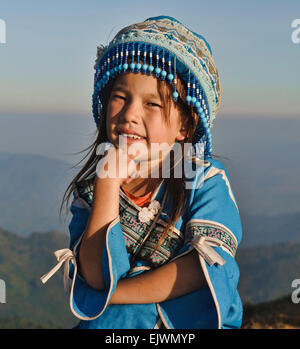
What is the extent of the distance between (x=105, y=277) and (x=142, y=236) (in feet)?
0.75

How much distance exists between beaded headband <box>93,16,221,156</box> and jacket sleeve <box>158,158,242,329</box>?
0.27 metres

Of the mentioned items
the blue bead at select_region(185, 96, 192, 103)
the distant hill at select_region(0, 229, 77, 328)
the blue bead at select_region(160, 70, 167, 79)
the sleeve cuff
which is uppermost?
the blue bead at select_region(160, 70, 167, 79)

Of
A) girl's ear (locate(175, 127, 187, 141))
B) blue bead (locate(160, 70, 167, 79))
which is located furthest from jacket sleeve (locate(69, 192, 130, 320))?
blue bead (locate(160, 70, 167, 79))

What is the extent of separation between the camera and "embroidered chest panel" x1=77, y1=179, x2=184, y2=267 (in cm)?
156

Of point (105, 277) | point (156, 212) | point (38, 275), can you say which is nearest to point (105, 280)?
point (105, 277)

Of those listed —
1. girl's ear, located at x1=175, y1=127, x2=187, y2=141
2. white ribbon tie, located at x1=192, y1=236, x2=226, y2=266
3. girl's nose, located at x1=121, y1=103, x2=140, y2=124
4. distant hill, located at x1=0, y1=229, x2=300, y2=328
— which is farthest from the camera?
distant hill, located at x1=0, y1=229, x2=300, y2=328

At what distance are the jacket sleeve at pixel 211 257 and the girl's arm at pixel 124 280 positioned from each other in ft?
0.12

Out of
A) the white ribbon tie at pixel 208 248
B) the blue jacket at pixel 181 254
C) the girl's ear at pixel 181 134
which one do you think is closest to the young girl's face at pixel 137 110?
the girl's ear at pixel 181 134

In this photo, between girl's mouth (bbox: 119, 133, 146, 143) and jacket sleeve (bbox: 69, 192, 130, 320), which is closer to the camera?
jacket sleeve (bbox: 69, 192, 130, 320)

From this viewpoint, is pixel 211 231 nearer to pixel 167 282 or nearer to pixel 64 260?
pixel 167 282

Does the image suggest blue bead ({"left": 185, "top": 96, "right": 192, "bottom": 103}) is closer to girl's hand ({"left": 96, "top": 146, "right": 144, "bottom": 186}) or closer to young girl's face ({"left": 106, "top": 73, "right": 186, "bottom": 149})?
young girl's face ({"left": 106, "top": 73, "right": 186, "bottom": 149})

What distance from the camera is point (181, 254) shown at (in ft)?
4.83

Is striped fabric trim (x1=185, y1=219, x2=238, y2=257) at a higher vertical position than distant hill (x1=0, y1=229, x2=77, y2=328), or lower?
higher

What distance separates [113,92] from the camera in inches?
62.9
